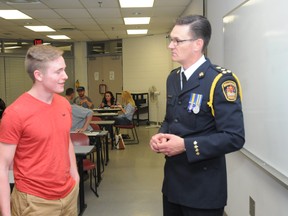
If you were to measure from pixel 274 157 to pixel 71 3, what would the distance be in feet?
17.7

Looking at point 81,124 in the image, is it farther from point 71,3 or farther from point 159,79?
point 159,79

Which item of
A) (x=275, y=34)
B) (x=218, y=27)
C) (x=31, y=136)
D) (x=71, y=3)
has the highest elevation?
(x=71, y=3)

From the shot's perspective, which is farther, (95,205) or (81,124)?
(81,124)

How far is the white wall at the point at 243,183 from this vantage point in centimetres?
198

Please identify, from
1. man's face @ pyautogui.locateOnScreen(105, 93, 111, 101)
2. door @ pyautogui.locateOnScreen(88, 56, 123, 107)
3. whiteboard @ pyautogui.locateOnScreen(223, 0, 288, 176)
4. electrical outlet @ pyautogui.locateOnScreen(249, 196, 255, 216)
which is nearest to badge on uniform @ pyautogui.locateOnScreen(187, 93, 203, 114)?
whiteboard @ pyautogui.locateOnScreen(223, 0, 288, 176)

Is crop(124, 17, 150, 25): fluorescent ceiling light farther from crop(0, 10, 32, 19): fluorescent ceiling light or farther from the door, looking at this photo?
the door

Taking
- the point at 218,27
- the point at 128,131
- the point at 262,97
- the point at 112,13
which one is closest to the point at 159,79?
the point at 128,131

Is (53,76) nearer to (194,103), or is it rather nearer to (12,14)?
(194,103)

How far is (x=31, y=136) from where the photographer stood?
1.55 m

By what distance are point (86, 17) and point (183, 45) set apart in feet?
21.8

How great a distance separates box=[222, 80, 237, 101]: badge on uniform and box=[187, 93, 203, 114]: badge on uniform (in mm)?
113

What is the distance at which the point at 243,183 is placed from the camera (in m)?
2.69

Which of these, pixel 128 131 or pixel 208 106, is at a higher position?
pixel 208 106

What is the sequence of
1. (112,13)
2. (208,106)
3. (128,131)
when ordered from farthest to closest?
(128,131) → (112,13) → (208,106)
